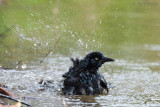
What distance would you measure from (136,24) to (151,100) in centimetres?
793

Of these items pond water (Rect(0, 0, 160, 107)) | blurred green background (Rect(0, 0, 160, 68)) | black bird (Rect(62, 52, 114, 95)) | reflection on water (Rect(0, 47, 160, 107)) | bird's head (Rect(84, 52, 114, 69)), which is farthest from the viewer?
blurred green background (Rect(0, 0, 160, 68))

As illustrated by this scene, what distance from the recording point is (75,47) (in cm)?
941

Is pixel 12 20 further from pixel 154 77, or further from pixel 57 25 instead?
pixel 154 77

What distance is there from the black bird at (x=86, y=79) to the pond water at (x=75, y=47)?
0.22m

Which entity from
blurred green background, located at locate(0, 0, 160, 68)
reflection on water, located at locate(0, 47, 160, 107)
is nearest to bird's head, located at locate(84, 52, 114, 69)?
reflection on water, located at locate(0, 47, 160, 107)

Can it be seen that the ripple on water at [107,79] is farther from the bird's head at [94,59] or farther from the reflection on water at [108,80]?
the bird's head at [94,59]

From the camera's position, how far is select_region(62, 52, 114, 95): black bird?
21.0 feet

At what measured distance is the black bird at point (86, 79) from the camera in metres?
6.41

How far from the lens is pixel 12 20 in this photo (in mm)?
11188

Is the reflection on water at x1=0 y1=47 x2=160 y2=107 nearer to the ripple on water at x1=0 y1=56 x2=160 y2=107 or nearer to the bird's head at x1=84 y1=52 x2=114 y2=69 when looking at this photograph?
the ripple on water at x1=0 y1=56 x2=160 y2=107

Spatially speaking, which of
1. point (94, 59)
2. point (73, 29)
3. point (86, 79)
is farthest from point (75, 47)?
point (86, 79)

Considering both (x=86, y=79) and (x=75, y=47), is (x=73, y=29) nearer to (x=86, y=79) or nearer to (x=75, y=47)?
(x=75, y=47)

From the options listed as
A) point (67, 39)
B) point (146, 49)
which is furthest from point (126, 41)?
point (67, 39)

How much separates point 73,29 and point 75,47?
3.66ft
